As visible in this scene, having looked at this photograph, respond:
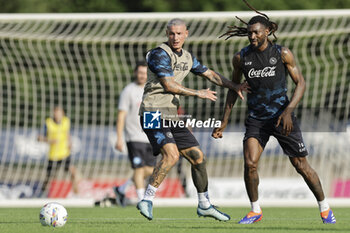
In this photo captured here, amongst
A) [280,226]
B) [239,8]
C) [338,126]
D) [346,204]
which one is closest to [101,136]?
[338,126]

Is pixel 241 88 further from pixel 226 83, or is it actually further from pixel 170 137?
pixel 170 137

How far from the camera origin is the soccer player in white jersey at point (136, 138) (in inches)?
490

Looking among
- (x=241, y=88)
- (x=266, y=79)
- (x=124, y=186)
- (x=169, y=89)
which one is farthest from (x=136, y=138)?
(x=266, y=79)

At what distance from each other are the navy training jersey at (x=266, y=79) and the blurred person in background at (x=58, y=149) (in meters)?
7.75

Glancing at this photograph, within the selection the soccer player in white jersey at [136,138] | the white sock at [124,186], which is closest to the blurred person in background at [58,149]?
the white sock at [124,186]

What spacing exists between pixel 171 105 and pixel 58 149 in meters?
7.60

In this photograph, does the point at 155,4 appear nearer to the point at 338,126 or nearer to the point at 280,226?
the point at 338,126

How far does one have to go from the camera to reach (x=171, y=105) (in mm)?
Result: 8586

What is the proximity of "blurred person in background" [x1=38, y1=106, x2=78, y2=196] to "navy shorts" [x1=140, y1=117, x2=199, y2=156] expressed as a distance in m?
7.12

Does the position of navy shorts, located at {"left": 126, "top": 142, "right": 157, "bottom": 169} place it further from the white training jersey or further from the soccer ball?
the soccer ball

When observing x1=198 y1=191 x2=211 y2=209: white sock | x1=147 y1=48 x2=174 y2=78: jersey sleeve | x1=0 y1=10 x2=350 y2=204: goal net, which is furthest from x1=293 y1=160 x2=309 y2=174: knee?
x1=0 y1=10 x2=350 y2=204: goal net

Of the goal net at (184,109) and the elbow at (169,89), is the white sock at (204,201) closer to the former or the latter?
the elbow at (169,89)

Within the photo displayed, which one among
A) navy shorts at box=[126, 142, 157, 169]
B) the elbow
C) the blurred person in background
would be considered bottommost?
the blurred person in background

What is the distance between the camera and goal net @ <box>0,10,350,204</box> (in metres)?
16.0
